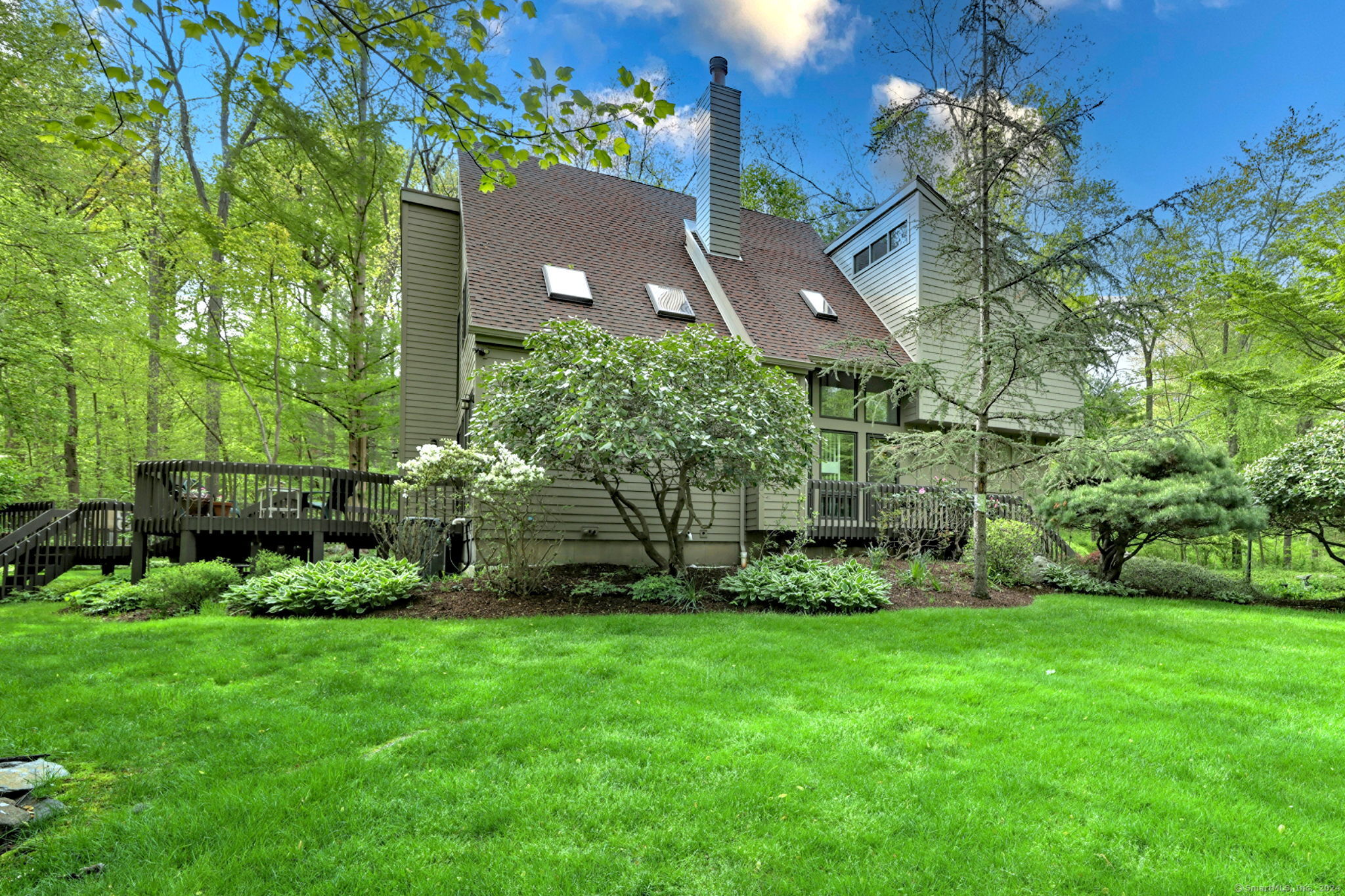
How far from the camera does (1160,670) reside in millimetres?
5047

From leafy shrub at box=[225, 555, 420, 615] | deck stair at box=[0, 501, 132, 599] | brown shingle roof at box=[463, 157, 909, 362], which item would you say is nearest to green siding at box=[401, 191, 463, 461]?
brown shingle roof at box=[463, 157, 909, 362]

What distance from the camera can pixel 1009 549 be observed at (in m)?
9.95

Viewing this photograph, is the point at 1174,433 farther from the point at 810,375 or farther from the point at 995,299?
the point at 810,375

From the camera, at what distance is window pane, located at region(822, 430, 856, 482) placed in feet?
39.8

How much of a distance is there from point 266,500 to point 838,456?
388 inches

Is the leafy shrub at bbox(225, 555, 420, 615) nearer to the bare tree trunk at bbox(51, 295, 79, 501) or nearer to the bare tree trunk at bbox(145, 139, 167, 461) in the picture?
the bare tree trunk at bbox(145, 139, 167, 461)

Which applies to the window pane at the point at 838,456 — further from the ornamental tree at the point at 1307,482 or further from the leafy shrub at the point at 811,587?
the ornamental tree at the point at 1307,482

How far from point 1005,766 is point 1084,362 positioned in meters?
6.21

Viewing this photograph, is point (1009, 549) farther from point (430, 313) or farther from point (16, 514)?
point (16, 514)

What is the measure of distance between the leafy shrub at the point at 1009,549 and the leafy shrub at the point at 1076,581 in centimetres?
30

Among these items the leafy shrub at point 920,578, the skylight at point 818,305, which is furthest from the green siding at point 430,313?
the leafy shrub at point 920,578

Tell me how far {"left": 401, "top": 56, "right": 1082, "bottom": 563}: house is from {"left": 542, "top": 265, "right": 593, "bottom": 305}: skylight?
3cm

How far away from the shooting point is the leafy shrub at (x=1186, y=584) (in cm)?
945

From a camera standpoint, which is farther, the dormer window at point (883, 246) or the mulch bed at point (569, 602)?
the dormer window at point (883, 246)
